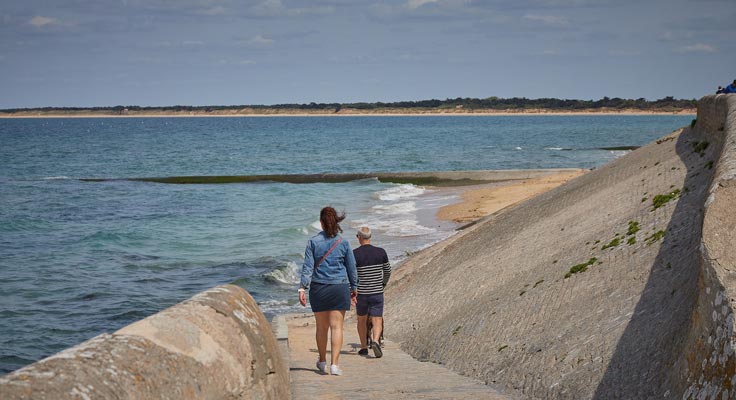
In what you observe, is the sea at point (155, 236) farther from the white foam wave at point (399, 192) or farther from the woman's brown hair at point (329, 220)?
the woman's brown hair at point (329, 220)

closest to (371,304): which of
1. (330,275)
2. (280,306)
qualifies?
(330,275)

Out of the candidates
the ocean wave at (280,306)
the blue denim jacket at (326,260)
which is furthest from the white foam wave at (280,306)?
the blue denim jacket at (326,260)

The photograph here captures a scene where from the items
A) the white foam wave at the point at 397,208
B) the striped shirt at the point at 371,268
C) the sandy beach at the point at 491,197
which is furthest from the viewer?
the white foam wave at the point at 397,208

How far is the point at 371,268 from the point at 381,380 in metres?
1.54

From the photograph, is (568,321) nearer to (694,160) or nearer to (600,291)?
(600,291)

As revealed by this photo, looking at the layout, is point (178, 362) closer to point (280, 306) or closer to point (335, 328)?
point (335, 328)

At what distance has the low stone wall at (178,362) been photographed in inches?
165

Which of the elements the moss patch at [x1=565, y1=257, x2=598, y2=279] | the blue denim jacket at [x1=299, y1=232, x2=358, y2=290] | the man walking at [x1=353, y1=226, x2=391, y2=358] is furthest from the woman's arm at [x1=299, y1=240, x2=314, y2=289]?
the moss patch at [x1=565, y1=257, x2=598, y2=279]

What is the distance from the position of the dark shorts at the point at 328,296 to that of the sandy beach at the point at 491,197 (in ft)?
62.4

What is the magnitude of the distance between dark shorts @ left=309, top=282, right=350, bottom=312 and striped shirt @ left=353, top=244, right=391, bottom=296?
40.3 inches

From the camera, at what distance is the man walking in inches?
399

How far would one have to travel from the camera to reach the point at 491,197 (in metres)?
34.3

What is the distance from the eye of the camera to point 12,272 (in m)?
23.2

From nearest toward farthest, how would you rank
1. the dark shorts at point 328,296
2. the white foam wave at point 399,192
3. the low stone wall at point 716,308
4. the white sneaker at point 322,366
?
1. the low stone wall at point 716,308
2. the dark shorts at point 328,296
3. the white sneaker at point 322,366
4. the white foam wave at point 399,192
